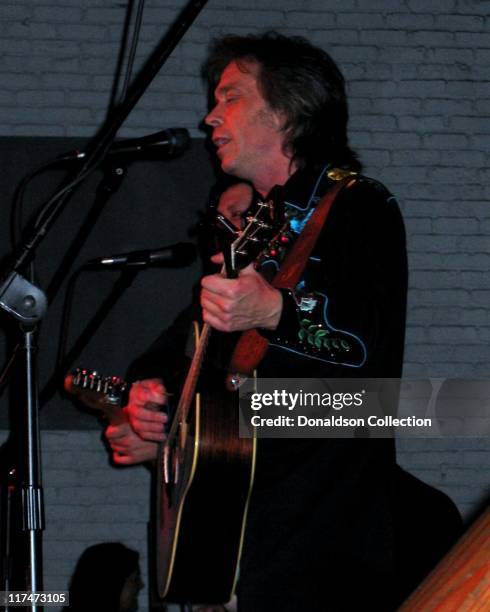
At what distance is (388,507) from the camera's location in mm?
1969

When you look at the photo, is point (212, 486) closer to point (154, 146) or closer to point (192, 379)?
point (192, 379)

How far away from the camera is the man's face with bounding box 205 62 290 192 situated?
2363 millimetres

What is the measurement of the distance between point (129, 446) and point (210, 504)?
71cm

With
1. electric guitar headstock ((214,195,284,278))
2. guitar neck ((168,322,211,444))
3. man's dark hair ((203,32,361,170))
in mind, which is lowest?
guitar neck ((168,322,211,444))

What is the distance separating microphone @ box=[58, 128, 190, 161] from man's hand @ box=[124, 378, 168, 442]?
2.29 feet

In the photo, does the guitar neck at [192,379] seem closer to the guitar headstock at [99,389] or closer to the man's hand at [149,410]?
the man's hand at [149,410]

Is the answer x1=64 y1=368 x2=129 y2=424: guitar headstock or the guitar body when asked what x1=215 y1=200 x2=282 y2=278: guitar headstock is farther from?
x1=64 y1=368 x2=129 y2=424: guitar headstock

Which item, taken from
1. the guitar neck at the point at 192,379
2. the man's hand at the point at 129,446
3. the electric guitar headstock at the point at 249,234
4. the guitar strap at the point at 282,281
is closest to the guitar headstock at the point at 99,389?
the man's hand at the point at 129,446

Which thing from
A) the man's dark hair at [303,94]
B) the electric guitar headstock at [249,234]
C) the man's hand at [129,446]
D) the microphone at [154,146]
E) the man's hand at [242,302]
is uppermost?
the man's dark hair at [303,94]

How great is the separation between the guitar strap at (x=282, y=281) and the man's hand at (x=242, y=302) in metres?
0.09

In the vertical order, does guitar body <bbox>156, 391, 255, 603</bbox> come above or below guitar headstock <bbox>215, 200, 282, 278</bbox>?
below

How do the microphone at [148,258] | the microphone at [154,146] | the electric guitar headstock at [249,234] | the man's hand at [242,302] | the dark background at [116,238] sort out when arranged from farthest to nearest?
the dark background at [116,238] → the microphone at [148,258] → the microphone at [154,146] → the electric guitar headstock at [249,234] → the man's hand at [242,302]

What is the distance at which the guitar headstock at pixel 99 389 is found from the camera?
2.53 meters

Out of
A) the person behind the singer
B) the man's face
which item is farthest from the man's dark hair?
the person behind the singer
